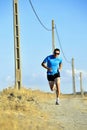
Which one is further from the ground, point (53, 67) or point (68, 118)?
point (53, 67)

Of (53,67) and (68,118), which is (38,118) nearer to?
(68,118)

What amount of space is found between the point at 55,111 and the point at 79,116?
1.25 m

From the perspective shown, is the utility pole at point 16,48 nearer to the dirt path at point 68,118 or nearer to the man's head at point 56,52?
the man's head at point 56,52

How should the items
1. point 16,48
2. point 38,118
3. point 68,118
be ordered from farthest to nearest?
point 16,48 < point 68,118 < point 38,118

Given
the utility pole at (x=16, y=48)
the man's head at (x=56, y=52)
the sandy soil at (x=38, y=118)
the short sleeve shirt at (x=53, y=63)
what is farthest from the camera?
the utility pole at (x=16, y=48)

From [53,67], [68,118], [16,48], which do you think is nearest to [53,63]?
[53,67]

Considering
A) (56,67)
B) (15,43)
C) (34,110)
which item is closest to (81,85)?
(15,43)

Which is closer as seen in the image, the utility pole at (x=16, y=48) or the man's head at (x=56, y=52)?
the man's head at (x=56, y=52)

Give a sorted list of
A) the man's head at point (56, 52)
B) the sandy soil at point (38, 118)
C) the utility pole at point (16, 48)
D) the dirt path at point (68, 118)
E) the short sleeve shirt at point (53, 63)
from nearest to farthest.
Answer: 1. the sandy soil at point (38, 118)
2. the dirt path at point (68, 118)
3. the man's head at point (56, 52)
4. the short sleeve shirt at point (53, 63)
5. the utility pole at point (16, 48)

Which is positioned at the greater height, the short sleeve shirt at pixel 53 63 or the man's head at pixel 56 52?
the man's head at pixel 56 52

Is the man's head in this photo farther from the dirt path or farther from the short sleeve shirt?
the dirt path

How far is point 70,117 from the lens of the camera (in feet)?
41.4

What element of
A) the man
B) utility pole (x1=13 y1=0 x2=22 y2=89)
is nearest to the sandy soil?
the man

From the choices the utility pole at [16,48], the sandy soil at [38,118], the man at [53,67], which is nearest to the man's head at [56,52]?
the man at [53,67]
